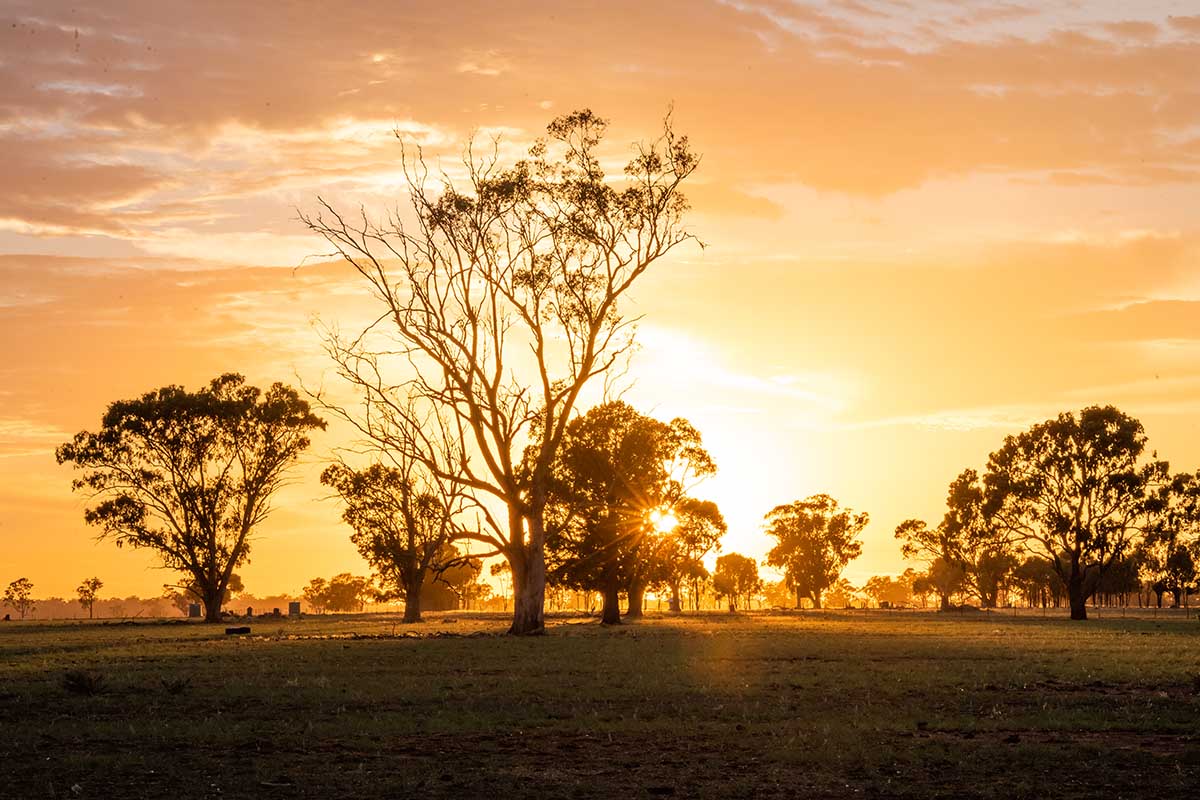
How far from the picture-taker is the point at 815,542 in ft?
604

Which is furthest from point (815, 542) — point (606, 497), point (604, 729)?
point (604, 729)

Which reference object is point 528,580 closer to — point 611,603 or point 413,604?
point 611,603

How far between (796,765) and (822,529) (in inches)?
6792

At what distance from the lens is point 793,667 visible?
3241 cm

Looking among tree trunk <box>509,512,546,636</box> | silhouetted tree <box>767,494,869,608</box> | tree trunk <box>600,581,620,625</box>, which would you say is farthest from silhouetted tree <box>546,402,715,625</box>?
silhouetted tree <box>767,494,869,608</box>

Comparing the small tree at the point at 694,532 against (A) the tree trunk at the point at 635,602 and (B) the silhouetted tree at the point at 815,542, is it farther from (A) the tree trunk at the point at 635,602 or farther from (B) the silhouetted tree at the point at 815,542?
(B) the silhouetted tree at the point at 815,542

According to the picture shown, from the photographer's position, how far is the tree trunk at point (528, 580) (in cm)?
5662

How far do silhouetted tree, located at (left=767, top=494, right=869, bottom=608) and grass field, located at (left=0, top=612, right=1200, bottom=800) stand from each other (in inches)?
5925

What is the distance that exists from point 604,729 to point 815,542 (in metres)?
169

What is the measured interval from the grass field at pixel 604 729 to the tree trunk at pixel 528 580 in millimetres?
21053

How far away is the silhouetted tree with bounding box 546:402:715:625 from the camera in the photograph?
7862cm

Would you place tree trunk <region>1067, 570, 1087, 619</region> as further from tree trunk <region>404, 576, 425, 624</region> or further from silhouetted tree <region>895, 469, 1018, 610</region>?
tree trunk <region>404, 576, 425, 624</region>

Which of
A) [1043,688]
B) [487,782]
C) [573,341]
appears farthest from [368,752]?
[573,341]

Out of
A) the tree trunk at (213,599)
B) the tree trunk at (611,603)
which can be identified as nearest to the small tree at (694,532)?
the tree trunk at (611,603)
